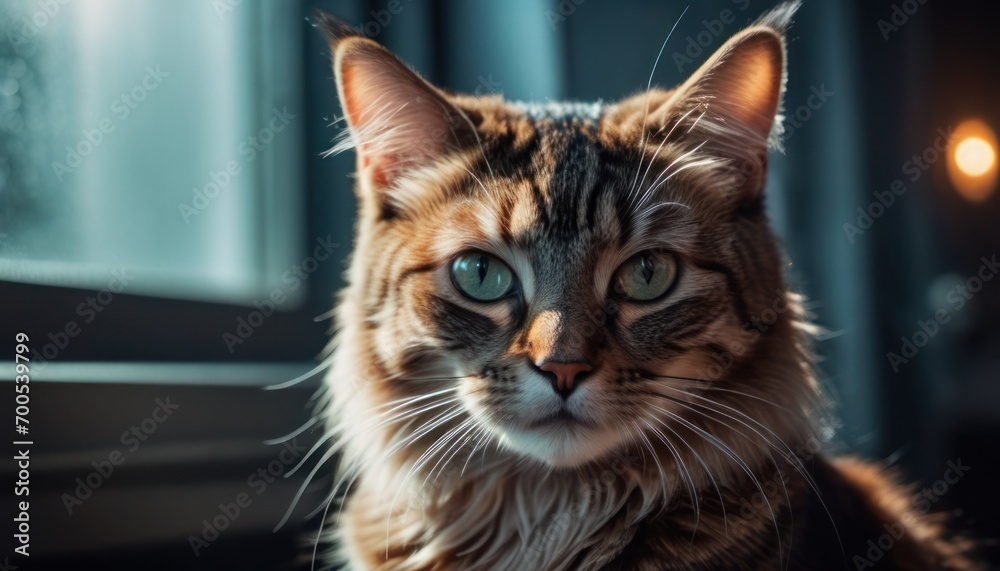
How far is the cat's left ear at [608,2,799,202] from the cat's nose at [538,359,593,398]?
41 centimetres

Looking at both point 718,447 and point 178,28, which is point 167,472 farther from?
point 718,447

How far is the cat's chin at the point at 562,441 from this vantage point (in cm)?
95

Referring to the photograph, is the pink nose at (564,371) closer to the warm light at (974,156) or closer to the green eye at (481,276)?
the green eye at (481,276)

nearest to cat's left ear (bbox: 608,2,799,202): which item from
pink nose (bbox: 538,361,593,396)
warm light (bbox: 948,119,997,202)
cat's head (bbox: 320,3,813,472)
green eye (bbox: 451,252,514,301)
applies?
cat's head (bbox: 320,3,813,472)

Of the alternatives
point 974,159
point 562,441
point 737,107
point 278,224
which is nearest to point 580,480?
point 562,441

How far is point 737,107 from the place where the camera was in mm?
1126

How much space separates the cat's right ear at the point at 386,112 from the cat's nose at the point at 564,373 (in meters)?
0.40

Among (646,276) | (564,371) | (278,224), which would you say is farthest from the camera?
(278,224)

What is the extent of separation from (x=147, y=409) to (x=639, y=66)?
107 cm

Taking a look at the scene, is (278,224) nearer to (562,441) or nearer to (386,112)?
(386,112)

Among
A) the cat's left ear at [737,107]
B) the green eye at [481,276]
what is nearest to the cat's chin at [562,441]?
the green eye at [481,276]

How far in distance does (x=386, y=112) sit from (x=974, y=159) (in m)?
1.25

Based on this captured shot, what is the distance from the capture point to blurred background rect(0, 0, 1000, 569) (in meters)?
0.99

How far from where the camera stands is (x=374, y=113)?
113 centimetres
